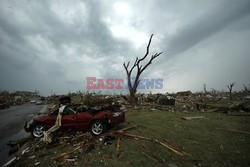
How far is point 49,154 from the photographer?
15.6ft

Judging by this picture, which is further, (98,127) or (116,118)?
(116,118)

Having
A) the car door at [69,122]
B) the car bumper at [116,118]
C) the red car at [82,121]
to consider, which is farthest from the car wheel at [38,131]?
the car bumper at [116,118]

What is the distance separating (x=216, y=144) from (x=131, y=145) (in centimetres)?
356

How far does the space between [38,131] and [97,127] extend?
130 inches

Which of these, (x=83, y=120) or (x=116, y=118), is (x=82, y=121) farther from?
(x=116, y=118)

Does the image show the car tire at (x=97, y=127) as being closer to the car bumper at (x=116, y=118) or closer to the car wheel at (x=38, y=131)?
the car bumper at (x=116, y=118)

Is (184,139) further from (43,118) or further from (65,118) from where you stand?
(43,118)

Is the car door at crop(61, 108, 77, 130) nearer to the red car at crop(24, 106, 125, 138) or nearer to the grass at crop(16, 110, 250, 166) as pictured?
the red car at crop(24, 106, 125, 138)

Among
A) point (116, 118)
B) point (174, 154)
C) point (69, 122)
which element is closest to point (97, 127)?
point (116, 118)

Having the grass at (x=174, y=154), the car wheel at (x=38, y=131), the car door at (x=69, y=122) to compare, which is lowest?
the grass at (x=174, y=154)

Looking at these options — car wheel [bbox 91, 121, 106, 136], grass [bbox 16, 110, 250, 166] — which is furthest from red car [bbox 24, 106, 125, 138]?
grass [bbox 16, 110, 250, 166]

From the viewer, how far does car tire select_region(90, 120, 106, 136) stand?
20.6 ft

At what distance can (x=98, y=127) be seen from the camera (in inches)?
249

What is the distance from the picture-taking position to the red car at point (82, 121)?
20.7 feet
